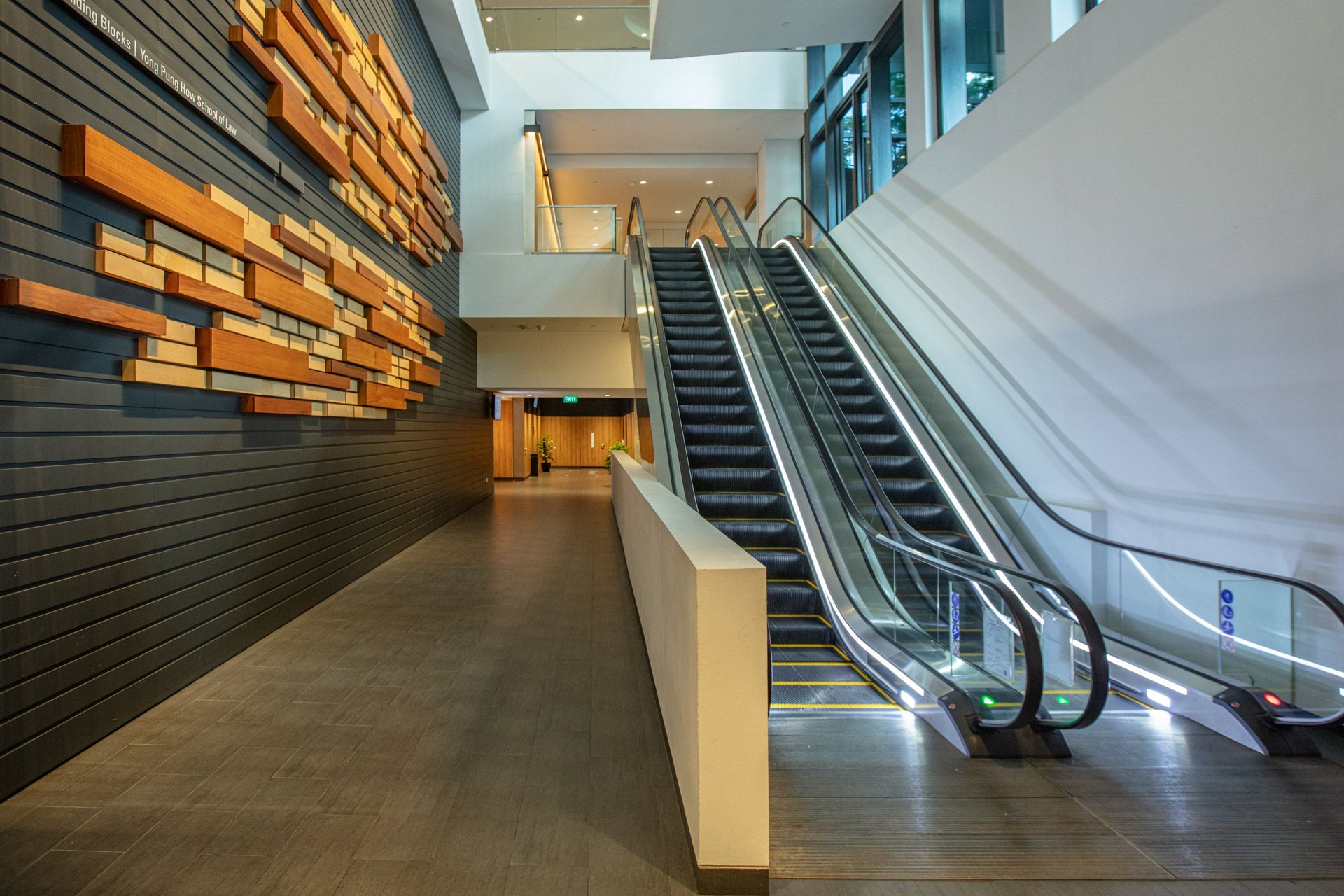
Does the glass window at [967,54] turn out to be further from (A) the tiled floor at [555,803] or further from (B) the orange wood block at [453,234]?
(B) the orange wood block at [453,234]

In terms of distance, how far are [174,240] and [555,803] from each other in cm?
320

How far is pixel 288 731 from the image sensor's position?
122 inches

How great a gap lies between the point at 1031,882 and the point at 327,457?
5.30m

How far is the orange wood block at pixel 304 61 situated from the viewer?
443cm

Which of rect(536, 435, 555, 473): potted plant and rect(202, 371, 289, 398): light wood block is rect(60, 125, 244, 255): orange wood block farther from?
rect(536, 435, 555, 473): potted plant

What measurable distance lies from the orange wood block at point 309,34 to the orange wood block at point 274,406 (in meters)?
2.51

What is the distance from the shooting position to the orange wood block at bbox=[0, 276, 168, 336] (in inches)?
98.5

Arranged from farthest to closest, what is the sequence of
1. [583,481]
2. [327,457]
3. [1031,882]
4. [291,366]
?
[583,481]
[327,457]
[291,366]
[1031,882]

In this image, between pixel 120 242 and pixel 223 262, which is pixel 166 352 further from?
pixel 223 262

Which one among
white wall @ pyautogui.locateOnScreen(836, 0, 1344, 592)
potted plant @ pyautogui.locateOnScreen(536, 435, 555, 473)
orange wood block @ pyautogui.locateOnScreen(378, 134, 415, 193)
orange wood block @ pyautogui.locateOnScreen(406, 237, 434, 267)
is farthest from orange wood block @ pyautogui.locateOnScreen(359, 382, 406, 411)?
potted plant @ pyautogui.locateOnScreen(536, 435, 555, 473)

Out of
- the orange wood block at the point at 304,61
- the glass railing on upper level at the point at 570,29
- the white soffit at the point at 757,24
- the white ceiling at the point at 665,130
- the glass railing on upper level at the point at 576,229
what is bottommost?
the orange wood block at the point at 304,61

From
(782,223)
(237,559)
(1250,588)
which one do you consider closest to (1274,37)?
(1250,588)

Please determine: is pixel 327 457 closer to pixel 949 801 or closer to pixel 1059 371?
pixel 949 801

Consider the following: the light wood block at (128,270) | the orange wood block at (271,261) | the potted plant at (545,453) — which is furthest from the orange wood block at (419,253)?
the potted plant at (545,453)
